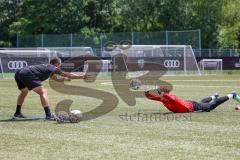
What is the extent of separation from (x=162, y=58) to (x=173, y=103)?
34535 millimetres

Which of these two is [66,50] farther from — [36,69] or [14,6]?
[36,69]

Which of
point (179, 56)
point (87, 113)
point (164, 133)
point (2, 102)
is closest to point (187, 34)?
point (179, 56)

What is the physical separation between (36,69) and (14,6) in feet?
228

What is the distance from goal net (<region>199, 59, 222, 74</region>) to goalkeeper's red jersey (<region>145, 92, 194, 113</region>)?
126 feet

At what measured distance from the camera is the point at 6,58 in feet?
160

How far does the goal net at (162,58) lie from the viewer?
168ft

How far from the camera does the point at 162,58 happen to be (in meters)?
51.6

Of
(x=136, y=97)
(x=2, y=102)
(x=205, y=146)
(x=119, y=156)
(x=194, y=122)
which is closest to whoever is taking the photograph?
(x=119, y=156)

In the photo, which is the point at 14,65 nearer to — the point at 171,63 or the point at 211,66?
the point at 171,63

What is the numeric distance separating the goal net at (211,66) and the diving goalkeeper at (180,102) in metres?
37.9

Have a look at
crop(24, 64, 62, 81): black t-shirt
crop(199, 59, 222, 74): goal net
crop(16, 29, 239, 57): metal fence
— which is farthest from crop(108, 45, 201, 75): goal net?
crop(24, 64, 62, 81): black t-shirt

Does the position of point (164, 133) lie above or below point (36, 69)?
below

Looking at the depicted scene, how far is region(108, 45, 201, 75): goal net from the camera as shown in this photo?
51250mm

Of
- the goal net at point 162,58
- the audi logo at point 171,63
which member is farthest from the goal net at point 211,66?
the audi logo at point 171,63
